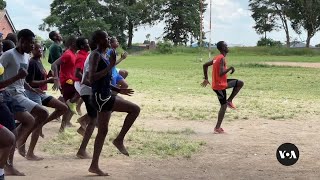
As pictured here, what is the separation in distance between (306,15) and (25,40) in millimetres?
67731

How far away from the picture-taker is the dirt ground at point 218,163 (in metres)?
6.02

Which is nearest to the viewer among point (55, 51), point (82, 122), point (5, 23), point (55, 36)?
point (82, 122)

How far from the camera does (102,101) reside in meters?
5.78

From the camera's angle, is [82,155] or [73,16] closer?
[82,155]

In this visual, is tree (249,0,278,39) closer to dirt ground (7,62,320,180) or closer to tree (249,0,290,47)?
tree (249,0,290,47)

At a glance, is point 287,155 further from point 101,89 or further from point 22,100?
point 22,100

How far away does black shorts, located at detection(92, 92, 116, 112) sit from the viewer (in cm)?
577

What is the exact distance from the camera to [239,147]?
779cm

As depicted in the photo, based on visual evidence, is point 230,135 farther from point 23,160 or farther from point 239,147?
point 23,160

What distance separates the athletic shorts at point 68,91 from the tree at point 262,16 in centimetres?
7156

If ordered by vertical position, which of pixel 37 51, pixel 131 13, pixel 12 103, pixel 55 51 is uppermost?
pixel 131 13

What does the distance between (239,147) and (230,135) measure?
108 centimetres

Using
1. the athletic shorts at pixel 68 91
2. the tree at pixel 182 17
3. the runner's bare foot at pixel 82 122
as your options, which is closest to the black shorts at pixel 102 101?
the runner's bare foot at pixel 82 122

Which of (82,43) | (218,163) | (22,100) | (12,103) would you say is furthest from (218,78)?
(12,103)
